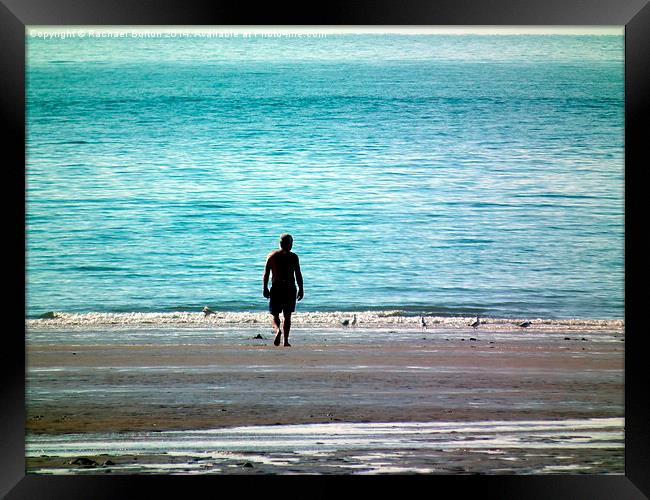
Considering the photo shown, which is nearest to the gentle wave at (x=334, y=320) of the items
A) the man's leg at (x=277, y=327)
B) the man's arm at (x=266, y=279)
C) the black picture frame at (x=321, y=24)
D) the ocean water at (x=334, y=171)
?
the ocean water at (x=334, y=171)

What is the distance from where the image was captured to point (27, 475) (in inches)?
244

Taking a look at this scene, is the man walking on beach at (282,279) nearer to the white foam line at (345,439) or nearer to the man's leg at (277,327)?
the man's leg at (277,327)

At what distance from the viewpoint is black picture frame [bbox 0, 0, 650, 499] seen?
600cm

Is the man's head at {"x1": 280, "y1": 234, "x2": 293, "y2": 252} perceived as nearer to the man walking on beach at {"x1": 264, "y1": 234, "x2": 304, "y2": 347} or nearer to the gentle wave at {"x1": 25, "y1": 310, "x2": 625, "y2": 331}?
the man walking on beach at {"x1": 264, "y1": 234, "x2": 304, "y2": 347}

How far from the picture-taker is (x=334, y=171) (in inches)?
352

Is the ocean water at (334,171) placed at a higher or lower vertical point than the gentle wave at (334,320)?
higher

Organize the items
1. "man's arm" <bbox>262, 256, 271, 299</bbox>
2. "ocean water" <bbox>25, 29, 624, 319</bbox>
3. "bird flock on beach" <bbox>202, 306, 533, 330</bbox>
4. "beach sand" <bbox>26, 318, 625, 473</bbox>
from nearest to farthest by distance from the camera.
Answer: "beach sand" <bbox>26, 318, 625, 473</bbox> → "ocean water" <bbox>25, 29, 624, 319</bbox> → "man's arm" <bbox>262, 256, 271, 299</bbox> → "bird flock on beach" <bbox>202, 306, 533, 330</bbox>

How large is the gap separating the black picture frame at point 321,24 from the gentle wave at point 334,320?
1917 millimetres

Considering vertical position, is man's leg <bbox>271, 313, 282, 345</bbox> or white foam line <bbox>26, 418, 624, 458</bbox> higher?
man's leg <bbox>271, 313, 282, 345</bbox>

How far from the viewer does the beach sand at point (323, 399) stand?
249 inches

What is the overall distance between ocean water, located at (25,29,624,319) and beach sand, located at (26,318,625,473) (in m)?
0.52

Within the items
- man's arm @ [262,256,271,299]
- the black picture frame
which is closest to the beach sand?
the black picture frame

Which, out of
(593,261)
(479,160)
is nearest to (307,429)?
(593,261)

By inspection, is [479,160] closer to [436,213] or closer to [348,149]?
[436,213]
